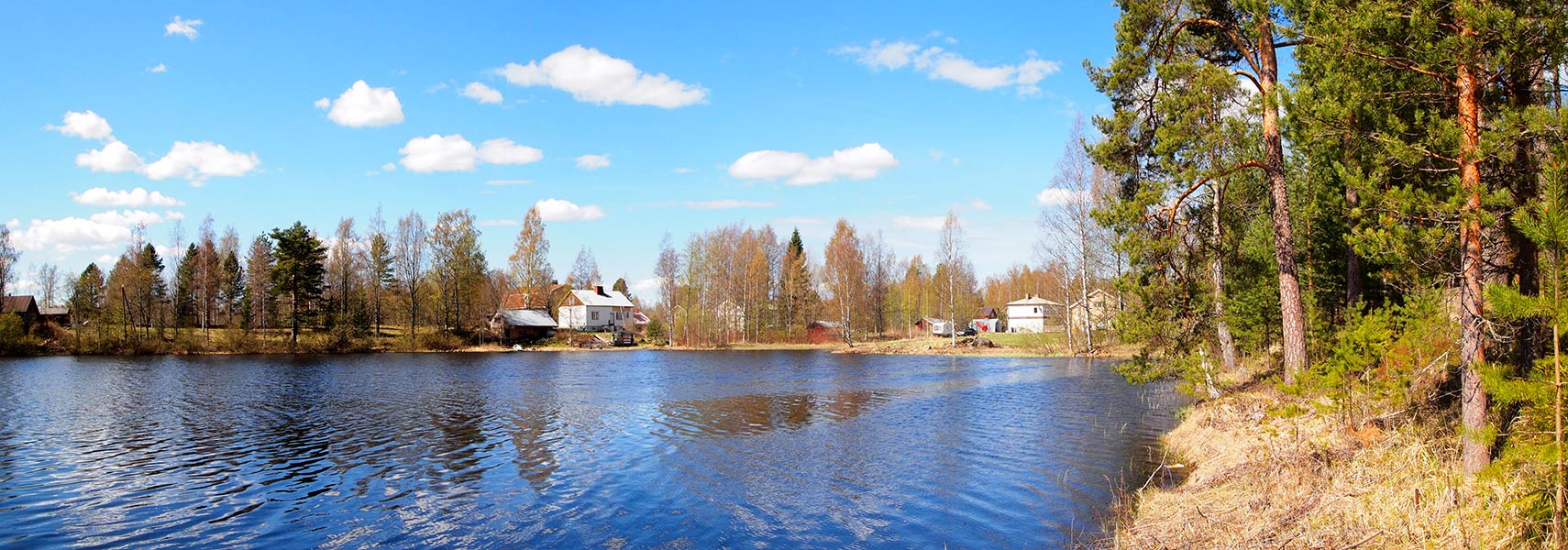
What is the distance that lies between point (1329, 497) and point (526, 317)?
231ft

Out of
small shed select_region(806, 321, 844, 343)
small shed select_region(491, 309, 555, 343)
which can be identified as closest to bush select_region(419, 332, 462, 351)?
small shed select_region(491, 309, 555, 343)

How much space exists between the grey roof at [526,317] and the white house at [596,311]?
3.87 meters

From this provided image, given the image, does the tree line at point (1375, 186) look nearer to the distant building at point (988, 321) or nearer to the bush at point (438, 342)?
the bush at point (438, 342)

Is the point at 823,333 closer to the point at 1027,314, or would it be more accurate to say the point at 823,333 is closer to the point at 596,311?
the point at 1027,314

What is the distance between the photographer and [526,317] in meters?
71.6

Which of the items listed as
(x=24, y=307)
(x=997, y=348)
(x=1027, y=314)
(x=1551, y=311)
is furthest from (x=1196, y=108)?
(x=24, y=307)

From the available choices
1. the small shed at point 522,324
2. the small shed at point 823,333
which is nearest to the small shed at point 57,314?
the small shed at point 522,324

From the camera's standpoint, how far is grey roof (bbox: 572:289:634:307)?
87312 millimetres

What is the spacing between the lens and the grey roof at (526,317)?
70188 mm

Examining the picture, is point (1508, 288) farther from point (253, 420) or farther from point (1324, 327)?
point (253, 420)

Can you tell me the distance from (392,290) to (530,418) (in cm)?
5858

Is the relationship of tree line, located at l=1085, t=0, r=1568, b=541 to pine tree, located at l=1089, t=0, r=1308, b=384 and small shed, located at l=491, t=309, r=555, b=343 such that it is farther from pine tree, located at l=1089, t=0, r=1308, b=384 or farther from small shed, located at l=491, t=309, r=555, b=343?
small shed, located at l=491, t=309, r=555, b=343

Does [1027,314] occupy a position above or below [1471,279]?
below

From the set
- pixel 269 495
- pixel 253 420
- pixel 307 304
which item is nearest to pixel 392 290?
pixel 307 304
